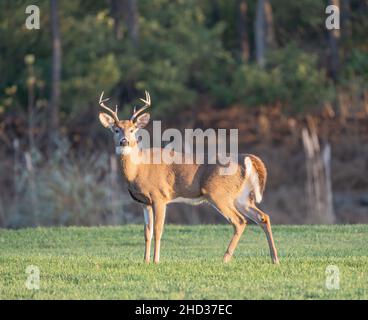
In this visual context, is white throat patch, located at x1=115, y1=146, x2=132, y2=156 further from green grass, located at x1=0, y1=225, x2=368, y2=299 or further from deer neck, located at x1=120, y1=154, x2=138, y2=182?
green grass, located at x1=0, y1=225, x2=368, y2=299

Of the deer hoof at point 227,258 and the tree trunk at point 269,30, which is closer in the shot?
the deer hoof at point 227,258

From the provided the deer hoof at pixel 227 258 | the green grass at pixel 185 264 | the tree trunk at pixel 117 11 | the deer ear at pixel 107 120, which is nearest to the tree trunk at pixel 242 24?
the tree trunk at pixel 117 11

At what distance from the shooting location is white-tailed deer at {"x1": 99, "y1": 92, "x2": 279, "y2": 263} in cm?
1192

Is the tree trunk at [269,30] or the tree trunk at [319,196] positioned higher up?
the tree trunk at [269,30]

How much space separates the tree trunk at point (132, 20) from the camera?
30.7m

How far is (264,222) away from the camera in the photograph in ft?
38.7

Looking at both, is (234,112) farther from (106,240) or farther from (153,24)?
(106,240)

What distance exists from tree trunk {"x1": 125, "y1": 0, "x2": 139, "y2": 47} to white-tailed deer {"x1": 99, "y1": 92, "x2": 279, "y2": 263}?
18.6 metres

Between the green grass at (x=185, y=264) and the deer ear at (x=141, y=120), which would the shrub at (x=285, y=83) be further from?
the deer ear at (x=141, y=120)

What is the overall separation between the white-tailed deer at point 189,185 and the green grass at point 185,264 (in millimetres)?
525

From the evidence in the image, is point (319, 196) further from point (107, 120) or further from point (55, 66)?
point (55, 66)
